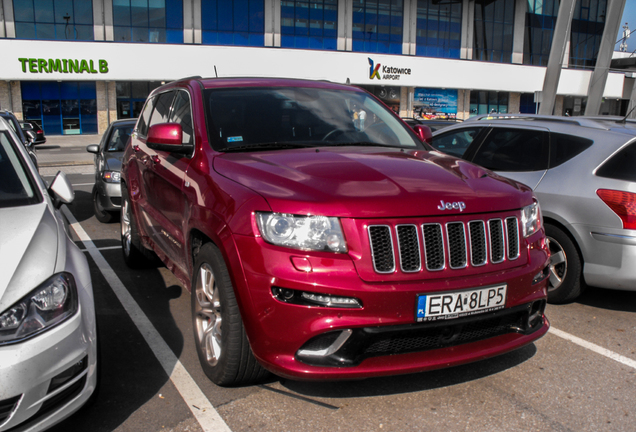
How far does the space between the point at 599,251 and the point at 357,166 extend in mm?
2417

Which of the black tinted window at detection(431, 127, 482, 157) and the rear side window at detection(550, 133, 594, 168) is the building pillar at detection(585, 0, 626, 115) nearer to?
the black tinted window at detection(431, 127, 482, 157)

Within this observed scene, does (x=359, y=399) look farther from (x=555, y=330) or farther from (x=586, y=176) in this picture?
(x=586, y=176)

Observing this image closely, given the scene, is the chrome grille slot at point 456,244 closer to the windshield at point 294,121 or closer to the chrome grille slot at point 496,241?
the chrome grille slot at point 496,241

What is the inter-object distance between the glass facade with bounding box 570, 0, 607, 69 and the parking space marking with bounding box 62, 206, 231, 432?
4847 cm

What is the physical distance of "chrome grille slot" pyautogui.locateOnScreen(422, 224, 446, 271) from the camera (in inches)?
110

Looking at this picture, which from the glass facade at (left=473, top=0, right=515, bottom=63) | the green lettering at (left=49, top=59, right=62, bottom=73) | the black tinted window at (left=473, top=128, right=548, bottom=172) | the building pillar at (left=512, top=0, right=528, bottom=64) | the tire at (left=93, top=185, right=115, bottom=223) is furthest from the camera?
the building pillar at (left=512, top=0, right=528, bottom=64)

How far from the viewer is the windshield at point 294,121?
3.82 m

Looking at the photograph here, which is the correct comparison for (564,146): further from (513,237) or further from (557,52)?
(557,52)

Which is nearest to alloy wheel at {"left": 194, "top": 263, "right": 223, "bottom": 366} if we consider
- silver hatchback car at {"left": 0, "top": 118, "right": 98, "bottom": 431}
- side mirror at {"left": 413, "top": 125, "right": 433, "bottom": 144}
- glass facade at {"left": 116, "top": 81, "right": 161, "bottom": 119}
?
silver hatchback car at {"left": 0, "top": 118, "right": 98, "bottom": 431}

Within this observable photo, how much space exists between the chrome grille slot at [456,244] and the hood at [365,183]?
81mm

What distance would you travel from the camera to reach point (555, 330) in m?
4.36

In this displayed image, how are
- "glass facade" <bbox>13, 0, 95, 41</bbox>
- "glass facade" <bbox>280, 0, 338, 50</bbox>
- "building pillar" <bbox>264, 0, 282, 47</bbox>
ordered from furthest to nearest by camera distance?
1. "glass facade" <bbox>280, 0, 338, 50</bbox>
2. "building pillar" <bbox>264, 0, 282, 47</bbox>
3. "glass facade" <bbox>13, 0, 95, 41</bbox>

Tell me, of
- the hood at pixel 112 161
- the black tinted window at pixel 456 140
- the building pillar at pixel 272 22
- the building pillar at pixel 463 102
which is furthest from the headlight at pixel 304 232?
the building pillar at pixel 463 102

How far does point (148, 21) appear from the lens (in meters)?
34.0
